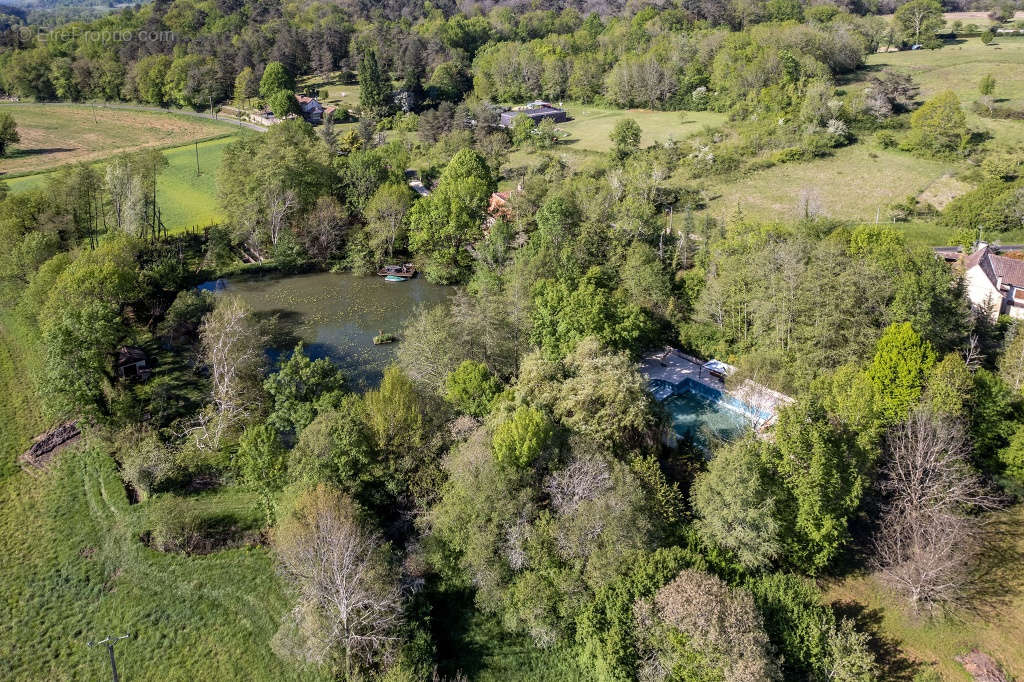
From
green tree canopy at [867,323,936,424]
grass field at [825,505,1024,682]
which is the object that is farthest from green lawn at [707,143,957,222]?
grass field at [825,505,1024,682]

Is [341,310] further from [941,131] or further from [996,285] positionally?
[941,131]

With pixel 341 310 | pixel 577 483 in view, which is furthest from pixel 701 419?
pixel 341 310

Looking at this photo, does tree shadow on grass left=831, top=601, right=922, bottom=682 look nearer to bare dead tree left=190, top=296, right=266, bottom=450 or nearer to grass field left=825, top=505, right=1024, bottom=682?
grass field left=825, top=505, right=1024, bottom=682

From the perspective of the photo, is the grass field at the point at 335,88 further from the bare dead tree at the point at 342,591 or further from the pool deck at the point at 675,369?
the bare dead tree at the point at 342,591

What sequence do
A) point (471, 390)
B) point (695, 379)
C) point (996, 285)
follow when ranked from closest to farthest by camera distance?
point (471, 390), point (695, 379), point (996, 285)

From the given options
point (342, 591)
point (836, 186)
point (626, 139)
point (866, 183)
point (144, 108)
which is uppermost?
point (144, 108)
